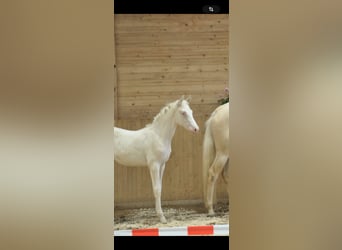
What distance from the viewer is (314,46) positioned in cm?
171

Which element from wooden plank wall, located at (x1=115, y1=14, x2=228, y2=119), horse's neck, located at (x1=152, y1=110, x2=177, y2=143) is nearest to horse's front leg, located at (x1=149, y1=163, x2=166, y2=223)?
horse's neck, located at (x1=152, y1=110, x2=177, y2=143)

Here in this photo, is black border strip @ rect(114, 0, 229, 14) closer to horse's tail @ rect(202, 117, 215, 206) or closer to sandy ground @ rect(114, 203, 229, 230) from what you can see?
horse's tail @ rect(202, 117, 215, 206)

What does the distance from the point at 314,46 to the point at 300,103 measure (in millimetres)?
236

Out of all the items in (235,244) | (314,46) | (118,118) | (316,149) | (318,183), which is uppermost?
(314,46)

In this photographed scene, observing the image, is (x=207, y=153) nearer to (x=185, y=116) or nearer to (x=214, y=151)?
(x=214, y=151)

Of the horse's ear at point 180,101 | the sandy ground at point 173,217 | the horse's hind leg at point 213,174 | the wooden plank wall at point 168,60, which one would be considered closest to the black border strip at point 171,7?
the wooden plank wall at point 168,60

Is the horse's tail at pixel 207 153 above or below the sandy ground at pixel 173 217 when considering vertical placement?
above

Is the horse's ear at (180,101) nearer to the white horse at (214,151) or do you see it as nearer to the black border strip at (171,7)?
the white horse at (214,151)

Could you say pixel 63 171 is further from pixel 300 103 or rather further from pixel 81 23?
pixel 300 103

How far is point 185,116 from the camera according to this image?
1.82 metres

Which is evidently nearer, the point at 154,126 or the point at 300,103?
the point at 300,103

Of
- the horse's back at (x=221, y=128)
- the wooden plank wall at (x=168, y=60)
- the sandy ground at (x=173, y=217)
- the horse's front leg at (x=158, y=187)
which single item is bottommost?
the sandy ground at (x=173, y=217)

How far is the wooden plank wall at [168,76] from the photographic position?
5.78ft

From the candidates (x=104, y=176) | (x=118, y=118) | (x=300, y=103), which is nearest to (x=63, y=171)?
(x=104, y=176)
